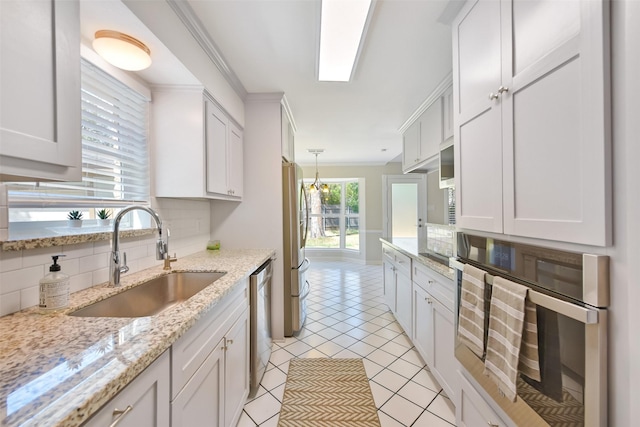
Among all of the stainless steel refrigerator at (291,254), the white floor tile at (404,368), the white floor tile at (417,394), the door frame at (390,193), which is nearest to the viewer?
the white floor tile at (417,394)

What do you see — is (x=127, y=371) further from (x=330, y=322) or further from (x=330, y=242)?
(x=330, y=242)

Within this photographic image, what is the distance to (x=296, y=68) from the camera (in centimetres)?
210

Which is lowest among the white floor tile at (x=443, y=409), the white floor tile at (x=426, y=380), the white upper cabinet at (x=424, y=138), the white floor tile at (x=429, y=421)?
the white floor tile at (x=429, y=421)

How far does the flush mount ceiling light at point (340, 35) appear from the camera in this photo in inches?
56.4

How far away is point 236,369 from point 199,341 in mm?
590

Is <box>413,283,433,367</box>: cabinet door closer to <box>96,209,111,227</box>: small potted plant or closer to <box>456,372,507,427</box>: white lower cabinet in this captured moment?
<box>456,372,507,427</box>: white lower cabinet

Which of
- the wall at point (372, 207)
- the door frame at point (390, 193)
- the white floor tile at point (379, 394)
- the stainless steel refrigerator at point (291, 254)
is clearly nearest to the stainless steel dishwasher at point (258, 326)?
the stainless steel refrigerator at point (291, 254)

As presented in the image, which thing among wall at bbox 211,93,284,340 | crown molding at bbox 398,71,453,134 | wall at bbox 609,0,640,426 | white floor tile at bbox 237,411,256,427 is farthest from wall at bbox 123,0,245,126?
white floor tile at bbox 237,411,256,427

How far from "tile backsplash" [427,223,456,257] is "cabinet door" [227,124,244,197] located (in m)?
1.85

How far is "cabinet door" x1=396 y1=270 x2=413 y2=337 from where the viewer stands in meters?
2.44

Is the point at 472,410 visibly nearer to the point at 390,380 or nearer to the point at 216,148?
the point at 390,380

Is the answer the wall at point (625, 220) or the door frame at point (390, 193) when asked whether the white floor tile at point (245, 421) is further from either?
the door frame at point (390, 193)

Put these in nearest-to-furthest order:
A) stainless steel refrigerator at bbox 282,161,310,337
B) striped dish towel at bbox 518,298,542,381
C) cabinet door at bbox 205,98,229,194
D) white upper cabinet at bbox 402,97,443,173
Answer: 1. striped dish towel at bbox 518,298,542,381
2. cabinet door at bbox 205,98,229,194
3. white upper cabinet at bbox 402,97,443,173
4. stainless steel refrigerator at bbox 282,161,310,337

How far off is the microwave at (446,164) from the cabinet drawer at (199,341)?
1.80 m
